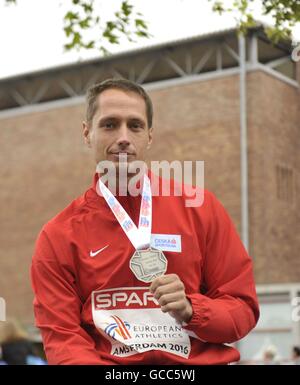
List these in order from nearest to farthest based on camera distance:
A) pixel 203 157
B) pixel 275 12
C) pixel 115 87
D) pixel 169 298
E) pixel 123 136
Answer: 1. pixel 169 298
2. pixel 123 136
3. pixel 115 87
4. pixel 275 12
5. pixel 203 157

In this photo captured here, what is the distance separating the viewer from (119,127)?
339 cm

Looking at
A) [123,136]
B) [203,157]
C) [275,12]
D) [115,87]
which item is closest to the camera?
[123,136]

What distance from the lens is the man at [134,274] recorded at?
10.4 feet

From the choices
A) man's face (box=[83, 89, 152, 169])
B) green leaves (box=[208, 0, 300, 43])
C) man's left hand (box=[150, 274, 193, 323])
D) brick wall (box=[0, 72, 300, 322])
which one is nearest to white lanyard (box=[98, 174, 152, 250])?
man's face (box=[83, 89, 152, 169])

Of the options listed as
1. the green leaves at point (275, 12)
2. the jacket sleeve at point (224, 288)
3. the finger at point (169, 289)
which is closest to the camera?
the finger at point (169, 289)

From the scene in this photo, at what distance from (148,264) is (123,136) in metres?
0.46

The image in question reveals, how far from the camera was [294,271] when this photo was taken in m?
34.8

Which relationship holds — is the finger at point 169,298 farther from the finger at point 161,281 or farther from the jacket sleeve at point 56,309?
the jacket sleeve at point 56,309

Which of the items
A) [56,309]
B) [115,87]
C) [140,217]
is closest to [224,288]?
[140,217]

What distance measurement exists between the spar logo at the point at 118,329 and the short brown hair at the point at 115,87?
2.36 ft

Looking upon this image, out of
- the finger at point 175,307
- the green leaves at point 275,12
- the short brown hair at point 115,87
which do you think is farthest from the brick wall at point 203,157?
the finger at point 175,307

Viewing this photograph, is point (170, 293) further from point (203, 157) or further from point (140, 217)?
point (203, 157)

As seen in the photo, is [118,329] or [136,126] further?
[136,126]

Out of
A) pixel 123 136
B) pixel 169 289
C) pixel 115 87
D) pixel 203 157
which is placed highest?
pixel 203 157
